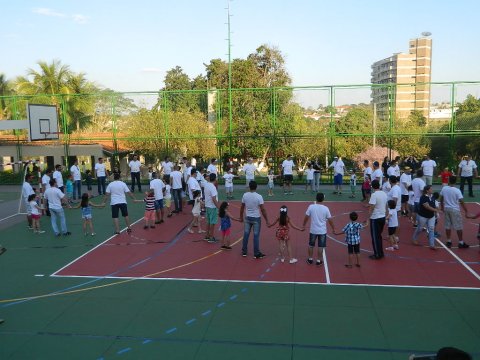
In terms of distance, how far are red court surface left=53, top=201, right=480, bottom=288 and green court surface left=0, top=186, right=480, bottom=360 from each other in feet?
1.53

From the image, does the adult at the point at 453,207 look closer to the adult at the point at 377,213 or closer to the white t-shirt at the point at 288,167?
the adult at the point at 377,213

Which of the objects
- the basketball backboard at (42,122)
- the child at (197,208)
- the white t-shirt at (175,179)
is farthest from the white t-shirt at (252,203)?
the basketball backboard at (42,122)

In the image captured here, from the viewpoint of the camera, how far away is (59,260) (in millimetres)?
11297

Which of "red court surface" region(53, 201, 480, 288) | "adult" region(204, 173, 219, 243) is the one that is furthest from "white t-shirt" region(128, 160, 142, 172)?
"adult" region(204, 173, 219, 243)

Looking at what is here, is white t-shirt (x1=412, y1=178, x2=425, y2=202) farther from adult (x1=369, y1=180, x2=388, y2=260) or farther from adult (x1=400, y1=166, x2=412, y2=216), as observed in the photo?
adult (x1=369, y1=180, x2=388, y2=260)

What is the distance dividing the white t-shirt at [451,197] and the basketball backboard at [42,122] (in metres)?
16.6

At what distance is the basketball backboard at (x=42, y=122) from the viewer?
20013 millimetres

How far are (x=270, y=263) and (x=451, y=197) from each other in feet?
16.3

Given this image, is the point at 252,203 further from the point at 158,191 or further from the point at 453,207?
the point at 453,207

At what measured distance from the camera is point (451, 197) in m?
11.4

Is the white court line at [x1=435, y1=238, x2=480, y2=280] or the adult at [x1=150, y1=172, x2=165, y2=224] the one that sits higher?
the adult at [x1=150, y1=172, x2=165, y2=224]

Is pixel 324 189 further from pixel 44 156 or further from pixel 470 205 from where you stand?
pixel 44 156

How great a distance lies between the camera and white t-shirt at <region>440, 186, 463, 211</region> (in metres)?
11.4

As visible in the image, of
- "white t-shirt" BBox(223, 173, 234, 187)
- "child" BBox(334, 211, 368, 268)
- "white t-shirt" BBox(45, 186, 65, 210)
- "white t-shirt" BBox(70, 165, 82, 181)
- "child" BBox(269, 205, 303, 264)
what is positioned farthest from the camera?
"white t-shirt" BBox(70, 165, 82, 181)
